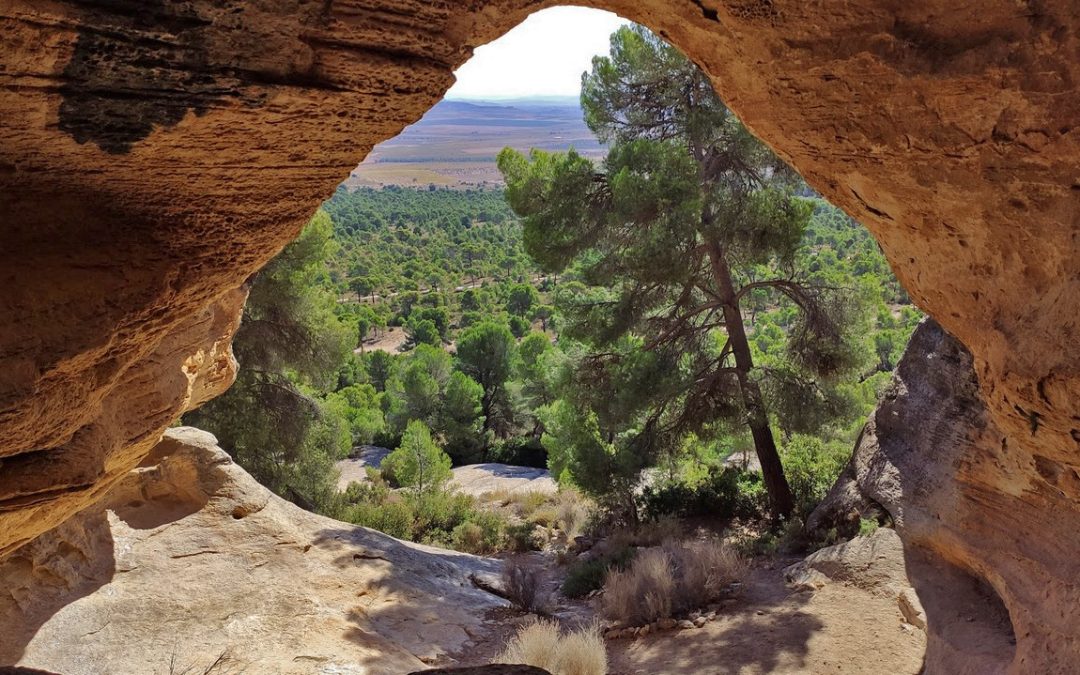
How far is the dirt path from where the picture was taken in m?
6.83

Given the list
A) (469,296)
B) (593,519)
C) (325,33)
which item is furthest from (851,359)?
(469,296)

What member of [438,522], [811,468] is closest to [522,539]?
[438,522]

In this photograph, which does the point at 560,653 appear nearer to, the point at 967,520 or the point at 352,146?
the point at 967,520

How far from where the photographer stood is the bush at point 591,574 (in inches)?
385

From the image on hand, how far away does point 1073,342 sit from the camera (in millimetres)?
3363

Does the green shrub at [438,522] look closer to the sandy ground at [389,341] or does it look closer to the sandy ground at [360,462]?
the sandy ground at [360,462]

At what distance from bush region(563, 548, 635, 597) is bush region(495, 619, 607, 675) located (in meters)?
2.56

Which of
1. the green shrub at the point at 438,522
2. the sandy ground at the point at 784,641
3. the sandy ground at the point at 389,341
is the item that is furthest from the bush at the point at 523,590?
the sandy ground at the point at 389,341

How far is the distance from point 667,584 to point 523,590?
1770 mm

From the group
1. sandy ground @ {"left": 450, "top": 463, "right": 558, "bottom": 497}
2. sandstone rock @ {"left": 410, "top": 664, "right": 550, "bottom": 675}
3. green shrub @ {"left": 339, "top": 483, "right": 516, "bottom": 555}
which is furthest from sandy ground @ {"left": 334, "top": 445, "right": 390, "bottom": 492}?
sandstone rock @ {"left": 410, "top": 664, "right": 550, "bottom": 675}

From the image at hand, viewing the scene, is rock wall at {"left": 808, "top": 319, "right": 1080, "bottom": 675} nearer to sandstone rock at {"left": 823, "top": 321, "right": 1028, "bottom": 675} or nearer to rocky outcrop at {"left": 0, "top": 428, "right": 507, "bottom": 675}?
sandstone rock at {"left": 823, "top": 321, "right": 1028, "bottom": 675}

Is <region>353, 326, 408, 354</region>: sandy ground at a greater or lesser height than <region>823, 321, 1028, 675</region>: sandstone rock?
lesser

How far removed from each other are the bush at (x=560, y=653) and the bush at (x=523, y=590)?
1621 millimetres

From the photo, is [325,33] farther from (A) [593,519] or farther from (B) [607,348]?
(A) [593,519]
